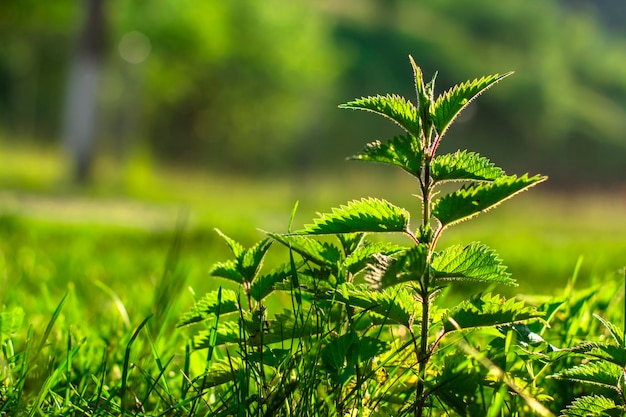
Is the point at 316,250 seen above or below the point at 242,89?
below

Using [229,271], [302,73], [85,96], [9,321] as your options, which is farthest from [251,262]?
[302,73]

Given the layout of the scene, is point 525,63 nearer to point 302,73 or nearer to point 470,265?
point 302,73

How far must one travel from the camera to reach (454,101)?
2.57 feet

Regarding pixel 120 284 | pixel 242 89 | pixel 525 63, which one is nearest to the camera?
pixel 120 284

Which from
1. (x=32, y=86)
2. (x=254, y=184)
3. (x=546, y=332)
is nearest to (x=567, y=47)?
(x=254, y=184)

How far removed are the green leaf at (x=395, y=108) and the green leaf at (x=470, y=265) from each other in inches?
5.1

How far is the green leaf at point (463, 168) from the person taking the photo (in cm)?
79

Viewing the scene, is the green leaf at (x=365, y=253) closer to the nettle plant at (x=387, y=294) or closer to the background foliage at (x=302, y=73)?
the nettle plant at (x=387, y=294)

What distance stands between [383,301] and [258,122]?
96.8 ft

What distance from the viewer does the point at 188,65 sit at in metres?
27.9

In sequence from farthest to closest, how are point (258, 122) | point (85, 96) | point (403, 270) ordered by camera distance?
point (258, 122), point (85, 96), point (403, 270)

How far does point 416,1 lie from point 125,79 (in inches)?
1223

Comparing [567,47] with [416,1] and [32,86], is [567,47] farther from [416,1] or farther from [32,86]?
[32,86]

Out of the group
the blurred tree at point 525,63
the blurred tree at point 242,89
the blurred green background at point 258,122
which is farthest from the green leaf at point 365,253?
the blurred tree at point 525,63
